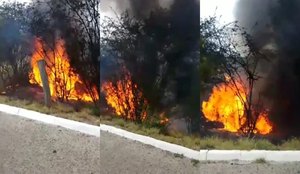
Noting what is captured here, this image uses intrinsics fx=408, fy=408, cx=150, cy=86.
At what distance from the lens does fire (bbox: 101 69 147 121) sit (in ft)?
10.0

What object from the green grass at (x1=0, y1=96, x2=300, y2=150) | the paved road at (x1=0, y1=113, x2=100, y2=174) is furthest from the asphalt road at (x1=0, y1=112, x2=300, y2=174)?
the green grass at (x1=0, y1=96, x2=300, y2=150)

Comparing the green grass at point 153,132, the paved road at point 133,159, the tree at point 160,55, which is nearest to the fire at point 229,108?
the tree at point 160,55

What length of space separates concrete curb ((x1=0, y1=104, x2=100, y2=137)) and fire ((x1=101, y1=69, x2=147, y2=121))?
0.75ft

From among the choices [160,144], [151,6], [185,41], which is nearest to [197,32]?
[185,41]

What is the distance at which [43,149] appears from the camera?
10.5ft

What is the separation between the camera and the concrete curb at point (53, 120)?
311 centimetres

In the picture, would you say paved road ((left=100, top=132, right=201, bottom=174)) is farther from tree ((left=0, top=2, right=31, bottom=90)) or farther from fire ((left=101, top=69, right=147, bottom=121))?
tree ((left=0, top=2, right=31, bottom=90))

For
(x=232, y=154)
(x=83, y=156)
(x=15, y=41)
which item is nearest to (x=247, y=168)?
(x=232, y=154)

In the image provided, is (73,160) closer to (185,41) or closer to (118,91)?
(118,91)

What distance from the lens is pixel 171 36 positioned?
294 centimetres

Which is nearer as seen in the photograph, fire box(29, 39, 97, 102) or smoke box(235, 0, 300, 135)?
smoke box(235, 0, 300, 135)

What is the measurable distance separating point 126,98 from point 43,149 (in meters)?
0.78

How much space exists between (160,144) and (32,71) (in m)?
1.17

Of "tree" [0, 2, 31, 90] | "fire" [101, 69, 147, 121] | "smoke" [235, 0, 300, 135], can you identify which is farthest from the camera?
"tree" [0, 2, 31, 90]
